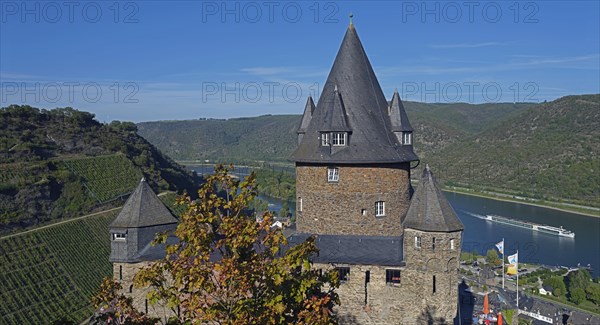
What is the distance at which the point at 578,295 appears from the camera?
172 feet

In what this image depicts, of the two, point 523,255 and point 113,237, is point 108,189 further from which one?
point 523,255

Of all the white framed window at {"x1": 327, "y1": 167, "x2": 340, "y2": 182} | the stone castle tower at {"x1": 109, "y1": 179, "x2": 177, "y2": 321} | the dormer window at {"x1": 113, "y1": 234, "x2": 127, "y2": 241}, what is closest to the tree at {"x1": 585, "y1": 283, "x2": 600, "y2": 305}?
the white framed window at {"x1": 327, "y1": 167, "x2": 340, "y2": 182}

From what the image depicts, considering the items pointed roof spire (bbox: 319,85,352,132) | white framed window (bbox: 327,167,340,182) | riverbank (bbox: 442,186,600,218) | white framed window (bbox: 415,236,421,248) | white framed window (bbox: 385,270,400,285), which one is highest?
pointed roof spire (bbox: 319,85,352,132)

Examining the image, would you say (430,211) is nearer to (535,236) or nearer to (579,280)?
(579,280)

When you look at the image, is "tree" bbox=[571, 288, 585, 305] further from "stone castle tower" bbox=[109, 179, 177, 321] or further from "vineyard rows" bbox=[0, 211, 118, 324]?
"stone castle tower" bbox=[109, 179, 177, 321]

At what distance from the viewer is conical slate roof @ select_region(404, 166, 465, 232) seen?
15.9 m

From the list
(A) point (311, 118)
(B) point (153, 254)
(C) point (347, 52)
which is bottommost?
(B) point (153, 254)

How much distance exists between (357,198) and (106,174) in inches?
1999

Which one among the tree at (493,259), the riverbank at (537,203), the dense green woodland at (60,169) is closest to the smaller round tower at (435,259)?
the dense green woodland at (60,169)

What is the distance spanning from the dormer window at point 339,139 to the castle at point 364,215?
32 mm

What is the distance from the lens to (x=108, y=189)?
57781mm

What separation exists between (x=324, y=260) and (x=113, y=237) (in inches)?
297

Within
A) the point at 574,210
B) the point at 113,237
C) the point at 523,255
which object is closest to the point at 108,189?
the point at 113,237

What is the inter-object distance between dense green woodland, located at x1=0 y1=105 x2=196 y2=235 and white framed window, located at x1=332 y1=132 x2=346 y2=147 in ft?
112
